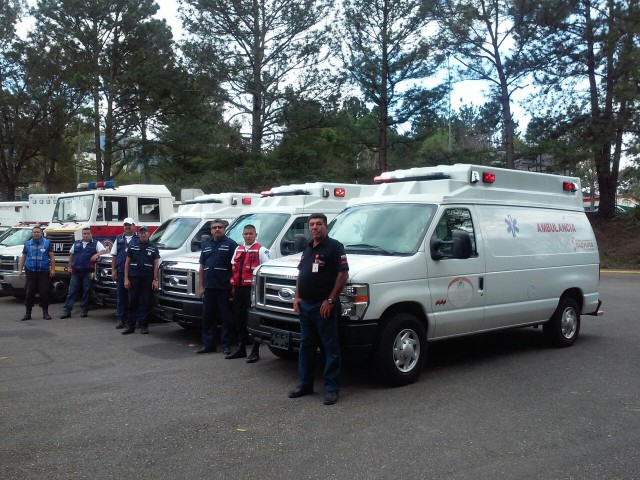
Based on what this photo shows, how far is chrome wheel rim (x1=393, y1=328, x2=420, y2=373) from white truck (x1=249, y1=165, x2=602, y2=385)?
0.01 metres

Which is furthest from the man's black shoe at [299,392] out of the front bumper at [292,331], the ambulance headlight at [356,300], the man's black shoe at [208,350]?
the man's black shoe at [208,350]

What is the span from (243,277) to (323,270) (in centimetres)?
233

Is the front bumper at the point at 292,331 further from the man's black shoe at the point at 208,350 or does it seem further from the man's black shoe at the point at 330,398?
the man's black shoe at the point at 208,350

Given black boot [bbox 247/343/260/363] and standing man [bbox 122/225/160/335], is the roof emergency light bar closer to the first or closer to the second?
standing man [bbox 122/225/160/335]

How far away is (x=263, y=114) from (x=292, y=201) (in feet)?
54.7

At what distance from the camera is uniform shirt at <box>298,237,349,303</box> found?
614cm

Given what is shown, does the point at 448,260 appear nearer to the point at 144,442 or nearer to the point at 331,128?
the point at 144,442

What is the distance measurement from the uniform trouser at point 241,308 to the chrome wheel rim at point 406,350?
2.41m

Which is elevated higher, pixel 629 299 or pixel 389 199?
pixel 389 199

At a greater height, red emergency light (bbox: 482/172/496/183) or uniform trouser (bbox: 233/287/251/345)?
red emergency light (bbox: 482/172/496/183)

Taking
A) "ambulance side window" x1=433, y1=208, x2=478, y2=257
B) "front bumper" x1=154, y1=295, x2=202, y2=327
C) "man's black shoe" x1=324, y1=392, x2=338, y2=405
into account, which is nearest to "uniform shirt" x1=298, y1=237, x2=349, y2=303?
"man's black shoe" x1=324, y1=392, x2=338, y2=405

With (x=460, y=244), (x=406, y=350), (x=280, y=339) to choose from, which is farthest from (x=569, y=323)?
(x=280, y=339)

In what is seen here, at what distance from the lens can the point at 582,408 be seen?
19.7ft

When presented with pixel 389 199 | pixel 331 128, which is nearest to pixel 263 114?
pixel 331 128
